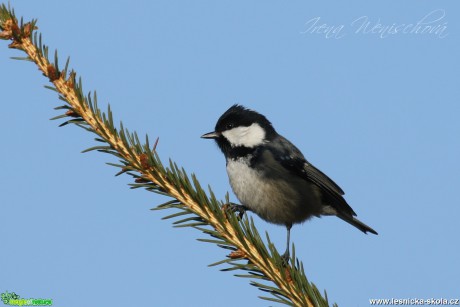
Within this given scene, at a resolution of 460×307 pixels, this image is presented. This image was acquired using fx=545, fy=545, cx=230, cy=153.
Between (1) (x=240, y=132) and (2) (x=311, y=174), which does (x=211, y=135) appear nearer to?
(1) (x=240, y=132)

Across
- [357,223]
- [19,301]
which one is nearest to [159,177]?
[19,301]

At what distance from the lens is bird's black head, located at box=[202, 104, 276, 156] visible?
552 cm

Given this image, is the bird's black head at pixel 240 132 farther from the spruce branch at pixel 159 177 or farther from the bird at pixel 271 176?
the spruce branch at pixel 159 177

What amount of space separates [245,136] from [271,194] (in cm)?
71

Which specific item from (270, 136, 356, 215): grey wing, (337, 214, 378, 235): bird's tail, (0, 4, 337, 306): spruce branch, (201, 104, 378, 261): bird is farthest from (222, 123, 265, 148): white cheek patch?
(0, 4, 337, 306): spruce branch

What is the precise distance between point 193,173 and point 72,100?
779 mm

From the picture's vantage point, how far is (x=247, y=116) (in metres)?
5.81

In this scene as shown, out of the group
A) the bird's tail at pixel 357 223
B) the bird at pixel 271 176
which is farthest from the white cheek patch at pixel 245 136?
the bird's tail at pixel 357 223

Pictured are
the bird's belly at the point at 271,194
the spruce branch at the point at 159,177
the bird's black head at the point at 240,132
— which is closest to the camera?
the spruce branch at the point at 159,177

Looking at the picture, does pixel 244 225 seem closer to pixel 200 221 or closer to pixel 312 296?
pixel 200 221

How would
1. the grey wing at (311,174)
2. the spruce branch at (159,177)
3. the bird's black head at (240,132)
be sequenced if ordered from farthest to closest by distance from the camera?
A: the grey wing at (311,174)
the bird's black head at (240,132)
the spruce branch at (159,177)

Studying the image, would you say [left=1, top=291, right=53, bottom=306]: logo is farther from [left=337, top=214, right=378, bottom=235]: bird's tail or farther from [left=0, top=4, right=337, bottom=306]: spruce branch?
[left=337, top=214, right=378, bottom=235]: bird's tail

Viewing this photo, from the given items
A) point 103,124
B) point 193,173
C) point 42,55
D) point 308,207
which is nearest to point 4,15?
point 42,55

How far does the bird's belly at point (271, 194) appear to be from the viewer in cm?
525
